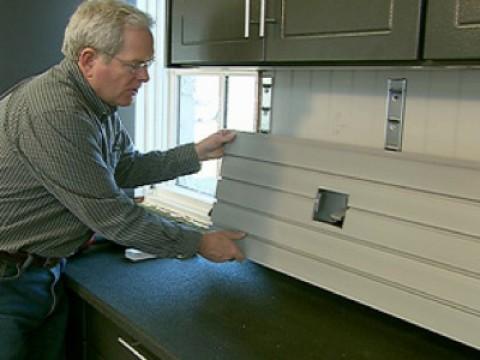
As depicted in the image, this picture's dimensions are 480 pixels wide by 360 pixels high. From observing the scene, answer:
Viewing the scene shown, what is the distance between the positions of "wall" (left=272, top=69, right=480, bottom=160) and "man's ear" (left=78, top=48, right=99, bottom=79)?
0.60 metres

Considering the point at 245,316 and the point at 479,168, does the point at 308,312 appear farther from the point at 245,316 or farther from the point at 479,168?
the point at 479,168

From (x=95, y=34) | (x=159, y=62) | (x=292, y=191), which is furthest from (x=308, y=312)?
(x=159, y=62)

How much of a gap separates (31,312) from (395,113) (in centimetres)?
106

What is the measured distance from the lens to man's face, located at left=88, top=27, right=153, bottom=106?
1.36m

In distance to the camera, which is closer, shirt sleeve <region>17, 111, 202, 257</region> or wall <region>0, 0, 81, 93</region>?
shirt sleeve <region>17, 111, 202, 257</region>

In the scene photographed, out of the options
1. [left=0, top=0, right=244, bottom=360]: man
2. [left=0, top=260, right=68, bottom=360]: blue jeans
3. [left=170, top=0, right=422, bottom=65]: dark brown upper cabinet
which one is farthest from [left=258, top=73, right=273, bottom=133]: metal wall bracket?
[left=0, top=260, right=68, bottom=360]: blue jeans

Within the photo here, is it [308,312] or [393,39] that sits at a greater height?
[393,39]

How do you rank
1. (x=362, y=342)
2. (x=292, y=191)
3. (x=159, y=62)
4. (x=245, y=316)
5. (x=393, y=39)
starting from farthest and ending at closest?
(x=159, y=62), (x=292, y=191), (x=245, y=316), (x=362, y=342), (x=393, y=39)

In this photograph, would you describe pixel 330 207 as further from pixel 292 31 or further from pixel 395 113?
pixel 292 31

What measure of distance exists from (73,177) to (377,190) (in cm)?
69

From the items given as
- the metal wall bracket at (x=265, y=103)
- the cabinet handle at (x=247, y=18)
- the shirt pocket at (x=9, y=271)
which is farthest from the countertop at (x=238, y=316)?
the cabinet handle at (x=247, y=18)

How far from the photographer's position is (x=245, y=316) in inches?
52.4

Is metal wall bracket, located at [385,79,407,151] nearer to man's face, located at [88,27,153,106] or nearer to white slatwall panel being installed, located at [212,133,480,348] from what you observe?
white slatwall panel being installed, located at [212,133,480,348]

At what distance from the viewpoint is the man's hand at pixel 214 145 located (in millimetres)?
1667
